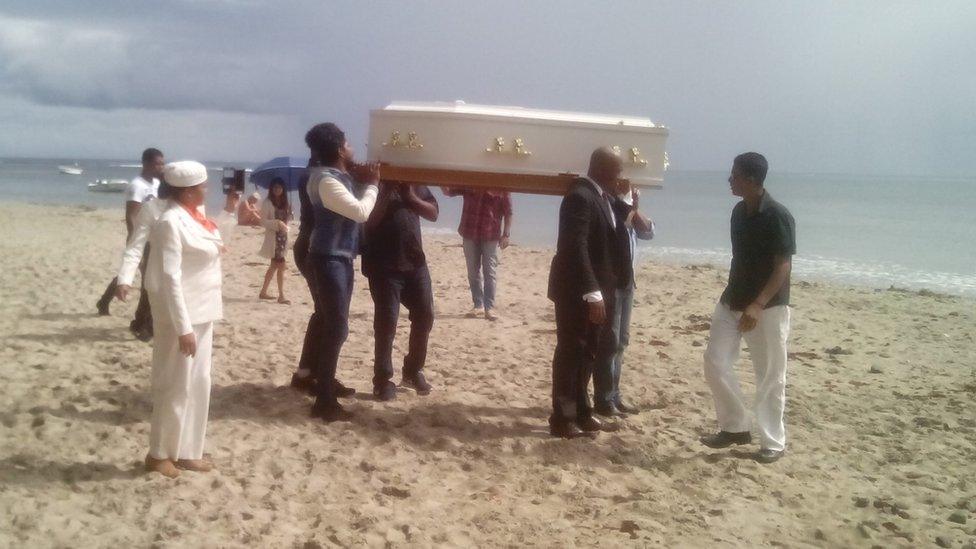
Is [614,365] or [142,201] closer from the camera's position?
[614,365]

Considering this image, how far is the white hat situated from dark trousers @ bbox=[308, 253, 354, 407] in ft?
3.59

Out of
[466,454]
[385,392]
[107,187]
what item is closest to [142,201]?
[385,392]

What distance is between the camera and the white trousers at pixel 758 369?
4.62m

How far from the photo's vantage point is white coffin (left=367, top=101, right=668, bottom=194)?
480 cm

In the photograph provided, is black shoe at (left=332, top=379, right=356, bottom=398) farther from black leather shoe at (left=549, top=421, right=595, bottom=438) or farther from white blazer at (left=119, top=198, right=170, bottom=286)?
white blazer at (left=119, top=198, right=170, bottom=286)

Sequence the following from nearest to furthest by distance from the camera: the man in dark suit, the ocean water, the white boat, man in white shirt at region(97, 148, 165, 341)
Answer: the man in dark suit < man in white shirt at region(97, 148, 165, 341) < the ocean water < the white boat

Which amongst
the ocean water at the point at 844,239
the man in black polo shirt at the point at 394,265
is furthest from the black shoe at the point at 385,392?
the ocean water at the point at 844,239

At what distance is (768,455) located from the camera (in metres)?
4.73

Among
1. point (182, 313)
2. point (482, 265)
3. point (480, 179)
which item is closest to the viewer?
point (182, 313)

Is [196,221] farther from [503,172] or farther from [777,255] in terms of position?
[777,255]

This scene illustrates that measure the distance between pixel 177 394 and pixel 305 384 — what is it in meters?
1.80

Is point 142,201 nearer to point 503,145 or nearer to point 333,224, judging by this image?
point 333,224

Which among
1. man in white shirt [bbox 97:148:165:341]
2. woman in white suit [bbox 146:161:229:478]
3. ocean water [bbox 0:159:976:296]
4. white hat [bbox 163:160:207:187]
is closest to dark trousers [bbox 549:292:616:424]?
woman in white suit [bbox 146:161:229:478]

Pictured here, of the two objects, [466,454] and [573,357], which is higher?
[573,357]
